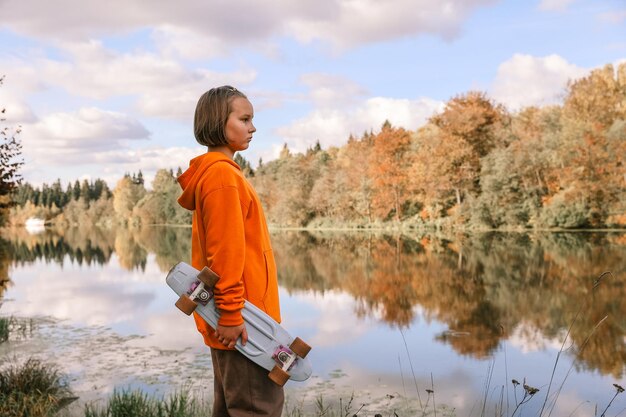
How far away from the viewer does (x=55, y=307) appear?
11.9 m

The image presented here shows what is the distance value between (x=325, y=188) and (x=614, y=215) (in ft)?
60.3

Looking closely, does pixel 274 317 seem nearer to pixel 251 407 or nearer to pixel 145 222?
pixel 251 407

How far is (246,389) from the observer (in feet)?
7.14

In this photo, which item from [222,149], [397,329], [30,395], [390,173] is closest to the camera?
[222,149]

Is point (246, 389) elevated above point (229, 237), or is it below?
below

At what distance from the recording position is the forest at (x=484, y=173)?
83.8 ft

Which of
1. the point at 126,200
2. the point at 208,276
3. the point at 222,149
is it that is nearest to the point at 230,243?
the point at 208,276

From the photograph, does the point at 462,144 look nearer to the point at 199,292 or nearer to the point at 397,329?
the point at 397,329

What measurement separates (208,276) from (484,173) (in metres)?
29.2

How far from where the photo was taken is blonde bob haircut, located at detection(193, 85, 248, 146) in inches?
88.0

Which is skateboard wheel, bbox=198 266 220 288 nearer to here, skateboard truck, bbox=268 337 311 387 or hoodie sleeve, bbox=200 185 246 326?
hoodie sleeve, bbox=200 185 246 326

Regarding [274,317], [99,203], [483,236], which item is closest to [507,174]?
[483,236]

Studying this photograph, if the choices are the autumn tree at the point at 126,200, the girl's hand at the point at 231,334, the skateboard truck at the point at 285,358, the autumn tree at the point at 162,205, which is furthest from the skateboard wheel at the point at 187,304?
the autumn tree at the point at 126,200

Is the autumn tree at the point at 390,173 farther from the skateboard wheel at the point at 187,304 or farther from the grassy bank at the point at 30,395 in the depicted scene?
the skateboard wheel at the point at 187,304
